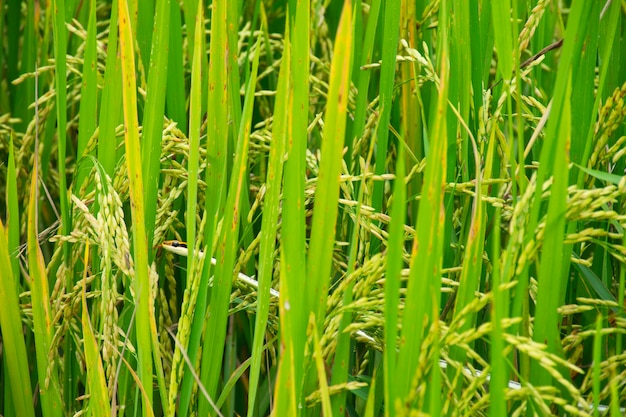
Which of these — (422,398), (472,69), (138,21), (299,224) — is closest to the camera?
(422,398)

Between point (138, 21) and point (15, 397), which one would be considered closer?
point (15, 397)

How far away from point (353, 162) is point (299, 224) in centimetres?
28

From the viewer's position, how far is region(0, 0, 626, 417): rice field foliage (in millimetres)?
799

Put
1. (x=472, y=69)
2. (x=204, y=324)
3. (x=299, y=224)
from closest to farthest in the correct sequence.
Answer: (x=299, y=224) < (x=204, y=324) < (x=472, y=69)

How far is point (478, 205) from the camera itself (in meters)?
0.83

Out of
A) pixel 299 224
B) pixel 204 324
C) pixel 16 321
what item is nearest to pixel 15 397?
pixel 16 321

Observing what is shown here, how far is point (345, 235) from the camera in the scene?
120 cm

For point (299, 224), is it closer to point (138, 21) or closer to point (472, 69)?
point (472, 69)

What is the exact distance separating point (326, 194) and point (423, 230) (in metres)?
0.14

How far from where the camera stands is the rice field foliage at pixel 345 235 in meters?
0.80

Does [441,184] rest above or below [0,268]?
above

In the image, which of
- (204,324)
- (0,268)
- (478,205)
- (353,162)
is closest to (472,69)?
(353,162)

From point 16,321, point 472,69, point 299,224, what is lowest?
point 16,321

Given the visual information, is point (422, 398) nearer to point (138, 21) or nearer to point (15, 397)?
point (15, 397)
